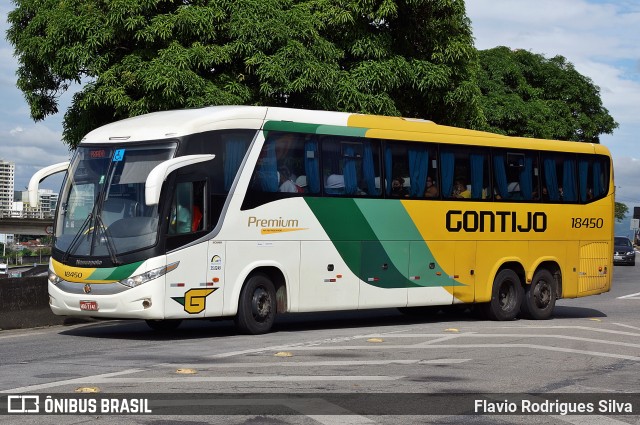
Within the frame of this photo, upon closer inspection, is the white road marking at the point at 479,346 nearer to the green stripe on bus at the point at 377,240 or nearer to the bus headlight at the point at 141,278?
the bus headlight at the point at 141,278

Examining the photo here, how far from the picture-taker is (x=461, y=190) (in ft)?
68.3

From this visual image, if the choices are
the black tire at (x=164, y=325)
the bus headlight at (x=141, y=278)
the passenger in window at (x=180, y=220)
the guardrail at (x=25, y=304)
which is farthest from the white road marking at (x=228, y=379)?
the guardrail at (x=25, y=304)

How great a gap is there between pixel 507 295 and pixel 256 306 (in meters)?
6.70

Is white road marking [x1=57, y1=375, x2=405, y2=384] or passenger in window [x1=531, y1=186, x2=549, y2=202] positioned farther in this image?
passenger in window [x1=531, y1=186, x2=549, y2=202]

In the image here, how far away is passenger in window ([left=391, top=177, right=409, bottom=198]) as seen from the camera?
767 inches

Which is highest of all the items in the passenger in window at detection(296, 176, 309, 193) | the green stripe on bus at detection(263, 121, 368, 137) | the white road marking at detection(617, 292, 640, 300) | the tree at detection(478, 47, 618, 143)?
the tree at detection(478, 47, 618, 143)

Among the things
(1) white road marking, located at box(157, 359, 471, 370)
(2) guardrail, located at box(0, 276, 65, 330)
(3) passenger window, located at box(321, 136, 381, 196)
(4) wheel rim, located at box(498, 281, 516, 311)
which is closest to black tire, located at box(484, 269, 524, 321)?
(4) wheel rim, located at box(498, 281, 516, 311)

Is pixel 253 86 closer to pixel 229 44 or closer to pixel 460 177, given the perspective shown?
pixel 229 44

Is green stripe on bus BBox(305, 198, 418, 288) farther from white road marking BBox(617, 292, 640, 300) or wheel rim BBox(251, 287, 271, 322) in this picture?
white road marking BBox(617, 292, 640, 300)

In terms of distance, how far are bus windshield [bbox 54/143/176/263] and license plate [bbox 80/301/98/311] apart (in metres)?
0.70

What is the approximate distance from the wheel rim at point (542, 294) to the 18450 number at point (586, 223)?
4.69 feet

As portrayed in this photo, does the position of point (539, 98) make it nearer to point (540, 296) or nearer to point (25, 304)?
point (540, 296)

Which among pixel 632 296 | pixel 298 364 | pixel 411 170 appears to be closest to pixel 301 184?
pixel 411 170

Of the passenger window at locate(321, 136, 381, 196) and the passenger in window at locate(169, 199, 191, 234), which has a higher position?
the passenger window at locate(321, 136, 381, 196)
